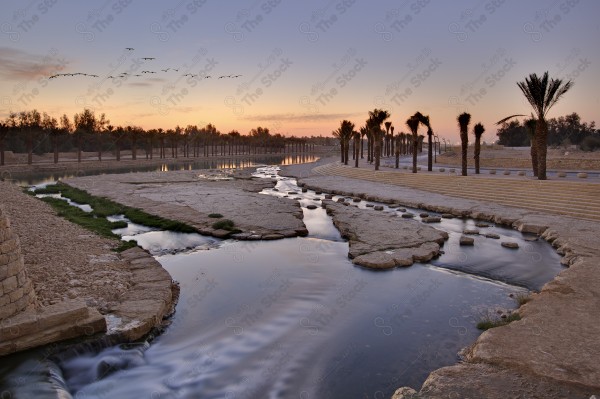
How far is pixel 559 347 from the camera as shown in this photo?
6.12 m

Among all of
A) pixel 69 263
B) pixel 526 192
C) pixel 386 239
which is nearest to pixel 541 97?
pixel 526 192

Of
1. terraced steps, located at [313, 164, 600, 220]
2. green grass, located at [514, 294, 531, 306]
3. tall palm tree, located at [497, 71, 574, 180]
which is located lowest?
green grass, located at [514, 294, 531, 306]

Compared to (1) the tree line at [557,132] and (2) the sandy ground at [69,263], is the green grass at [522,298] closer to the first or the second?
(2) the sandy ground at [69,263]

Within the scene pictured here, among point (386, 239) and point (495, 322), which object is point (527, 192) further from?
point (495, 322)

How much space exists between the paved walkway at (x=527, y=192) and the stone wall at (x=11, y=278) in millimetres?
17723

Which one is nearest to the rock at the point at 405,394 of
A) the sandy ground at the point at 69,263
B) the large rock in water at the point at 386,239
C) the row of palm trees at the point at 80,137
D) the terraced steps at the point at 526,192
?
the sandy ground at the point at 69,263

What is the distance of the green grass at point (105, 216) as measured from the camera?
1574 cm

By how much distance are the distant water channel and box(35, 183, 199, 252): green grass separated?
317 cm

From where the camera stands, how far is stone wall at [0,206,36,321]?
697 cm

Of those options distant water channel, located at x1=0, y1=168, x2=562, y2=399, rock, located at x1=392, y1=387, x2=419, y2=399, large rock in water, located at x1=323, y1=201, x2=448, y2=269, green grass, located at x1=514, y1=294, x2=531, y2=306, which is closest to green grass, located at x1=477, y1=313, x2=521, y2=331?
distant water channel, located at x1=0, y1=168, x2=562, y2=399

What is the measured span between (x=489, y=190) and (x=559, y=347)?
1830 centimetres

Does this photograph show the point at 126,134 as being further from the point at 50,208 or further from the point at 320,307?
the point at 320,307

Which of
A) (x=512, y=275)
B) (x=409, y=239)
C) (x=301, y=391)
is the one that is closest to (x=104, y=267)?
(x=301, y=391)

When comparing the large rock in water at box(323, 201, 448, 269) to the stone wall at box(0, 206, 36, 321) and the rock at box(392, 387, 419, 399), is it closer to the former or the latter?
the rock at box(392, 387, 419, 399)
